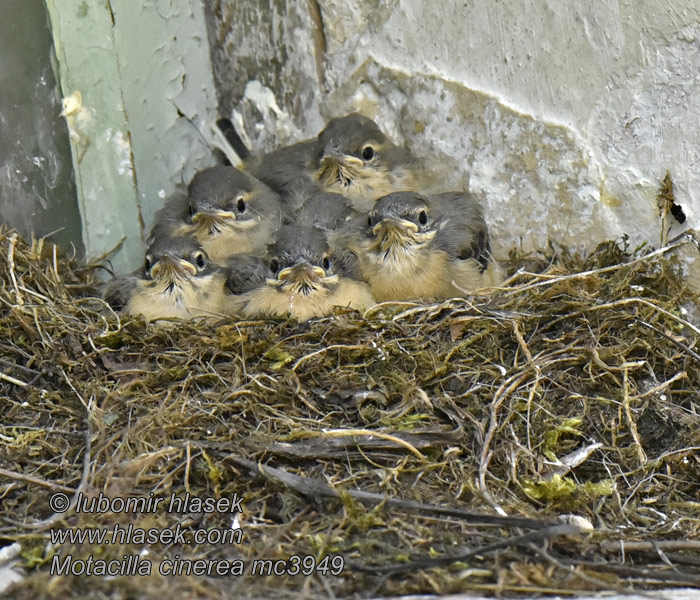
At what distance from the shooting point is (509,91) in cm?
413

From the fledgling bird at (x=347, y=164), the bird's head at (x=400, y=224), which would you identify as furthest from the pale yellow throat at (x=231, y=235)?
the bird's head at (x=400, y=224)

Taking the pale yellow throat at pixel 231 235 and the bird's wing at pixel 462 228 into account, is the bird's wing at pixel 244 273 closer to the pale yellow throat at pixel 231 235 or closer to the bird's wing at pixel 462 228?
the pale yellow throat at pixel 231 235

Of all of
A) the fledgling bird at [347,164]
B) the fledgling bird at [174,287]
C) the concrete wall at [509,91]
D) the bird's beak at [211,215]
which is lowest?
the fledgling bird at [174,287]

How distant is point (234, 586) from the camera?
2250mm

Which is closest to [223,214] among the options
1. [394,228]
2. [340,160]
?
[340,160]

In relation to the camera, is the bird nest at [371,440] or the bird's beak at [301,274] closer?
the bird nest at [371,440]

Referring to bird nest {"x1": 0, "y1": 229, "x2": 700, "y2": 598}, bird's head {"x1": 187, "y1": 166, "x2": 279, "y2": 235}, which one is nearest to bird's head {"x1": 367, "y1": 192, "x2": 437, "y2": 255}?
bird nest {"x1": 0, "y1": 229, "x2": 700, "y2": 598}

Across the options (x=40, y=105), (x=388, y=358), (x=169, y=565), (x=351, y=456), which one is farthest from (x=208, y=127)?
(x=169, y=565)

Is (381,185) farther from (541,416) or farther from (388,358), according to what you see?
(541,416)

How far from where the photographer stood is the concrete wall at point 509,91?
362 centimetres

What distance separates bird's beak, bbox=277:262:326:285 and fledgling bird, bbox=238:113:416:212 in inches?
33.5

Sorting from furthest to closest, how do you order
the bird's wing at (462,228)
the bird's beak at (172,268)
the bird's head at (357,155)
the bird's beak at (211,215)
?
the bird's head at (357,155) → the bird's beak at (211,215) → the bird's wing at (462,228) → the bird's beak at (172,268)

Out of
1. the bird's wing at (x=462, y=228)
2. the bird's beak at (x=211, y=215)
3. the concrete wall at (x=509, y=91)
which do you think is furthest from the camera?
the bird's beak at (x=211, y=215)

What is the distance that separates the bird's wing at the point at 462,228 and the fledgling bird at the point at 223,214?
0.82 m
